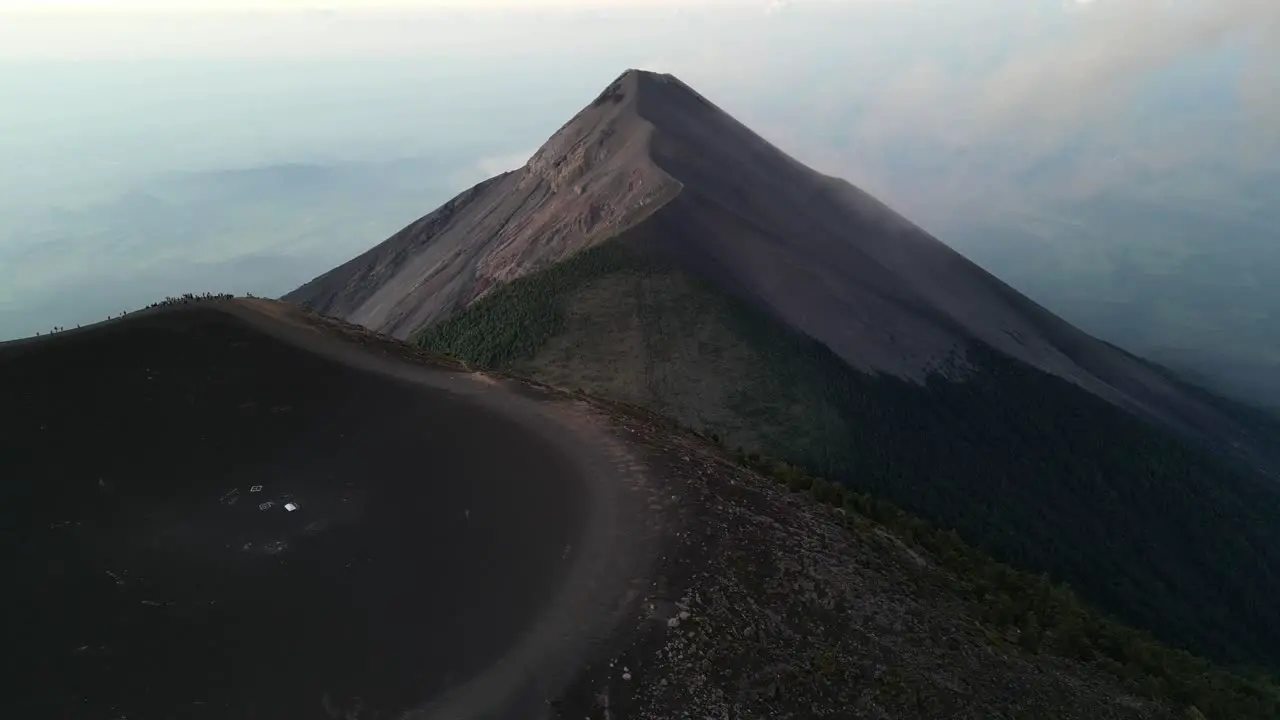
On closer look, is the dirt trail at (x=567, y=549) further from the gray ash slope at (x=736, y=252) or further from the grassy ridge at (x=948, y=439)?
the gray ash slope at (x=736, y=252)

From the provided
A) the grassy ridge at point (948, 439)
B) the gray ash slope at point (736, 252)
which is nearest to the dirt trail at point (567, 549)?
the grassy ridge at point (948, 439)

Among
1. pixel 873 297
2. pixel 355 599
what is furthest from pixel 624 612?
pixel 873 297

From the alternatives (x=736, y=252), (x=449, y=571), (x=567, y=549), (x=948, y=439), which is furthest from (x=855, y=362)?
(x=449, y=571)

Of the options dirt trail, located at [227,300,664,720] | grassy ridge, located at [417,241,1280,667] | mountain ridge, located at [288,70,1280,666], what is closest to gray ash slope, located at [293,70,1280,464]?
mountain ridge, located at [288,70,1280,666]

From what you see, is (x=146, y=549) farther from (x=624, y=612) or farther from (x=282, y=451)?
(x=624, y=612)

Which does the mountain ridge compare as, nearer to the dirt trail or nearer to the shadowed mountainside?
the dirt trail

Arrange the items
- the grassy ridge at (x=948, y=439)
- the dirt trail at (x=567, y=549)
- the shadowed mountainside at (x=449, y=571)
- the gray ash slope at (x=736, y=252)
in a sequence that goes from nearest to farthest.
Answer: the dirt trail at (x=567, y=549), the shadowed mountainside at (x=449, y=571), the grassy ridge at (x=948, y=439), the gray ash slope at (x=736, y=252)
